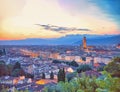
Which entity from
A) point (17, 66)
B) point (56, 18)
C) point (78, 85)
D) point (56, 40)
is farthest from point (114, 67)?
point (17, 66)

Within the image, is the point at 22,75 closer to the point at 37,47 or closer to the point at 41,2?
the point at 37,47

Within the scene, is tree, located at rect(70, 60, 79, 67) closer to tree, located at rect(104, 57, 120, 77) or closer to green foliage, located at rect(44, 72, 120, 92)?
green foliage, located at rect(44, 72, 120, 92)

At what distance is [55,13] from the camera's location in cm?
298

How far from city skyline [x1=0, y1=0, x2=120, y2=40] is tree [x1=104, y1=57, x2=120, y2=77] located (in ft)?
1.06

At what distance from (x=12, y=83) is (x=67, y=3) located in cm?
94

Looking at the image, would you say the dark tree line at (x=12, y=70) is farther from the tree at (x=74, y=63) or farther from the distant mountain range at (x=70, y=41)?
the tree at (x=74, y=63)

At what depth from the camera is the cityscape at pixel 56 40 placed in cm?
280

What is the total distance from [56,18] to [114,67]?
76 cm

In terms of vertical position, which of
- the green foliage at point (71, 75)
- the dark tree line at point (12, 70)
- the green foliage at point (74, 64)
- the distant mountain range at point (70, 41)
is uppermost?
the distant mountain range at point (70, 41)

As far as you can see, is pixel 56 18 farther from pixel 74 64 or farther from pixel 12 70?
pixel 12 70

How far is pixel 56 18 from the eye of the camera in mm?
2949

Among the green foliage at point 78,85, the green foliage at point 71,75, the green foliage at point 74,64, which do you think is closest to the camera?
the green foliage at point 78,85

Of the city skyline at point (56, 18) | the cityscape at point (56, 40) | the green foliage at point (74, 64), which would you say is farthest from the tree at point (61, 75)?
the city skyline at point (56, 18)

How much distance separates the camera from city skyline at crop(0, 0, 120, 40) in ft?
9.54
